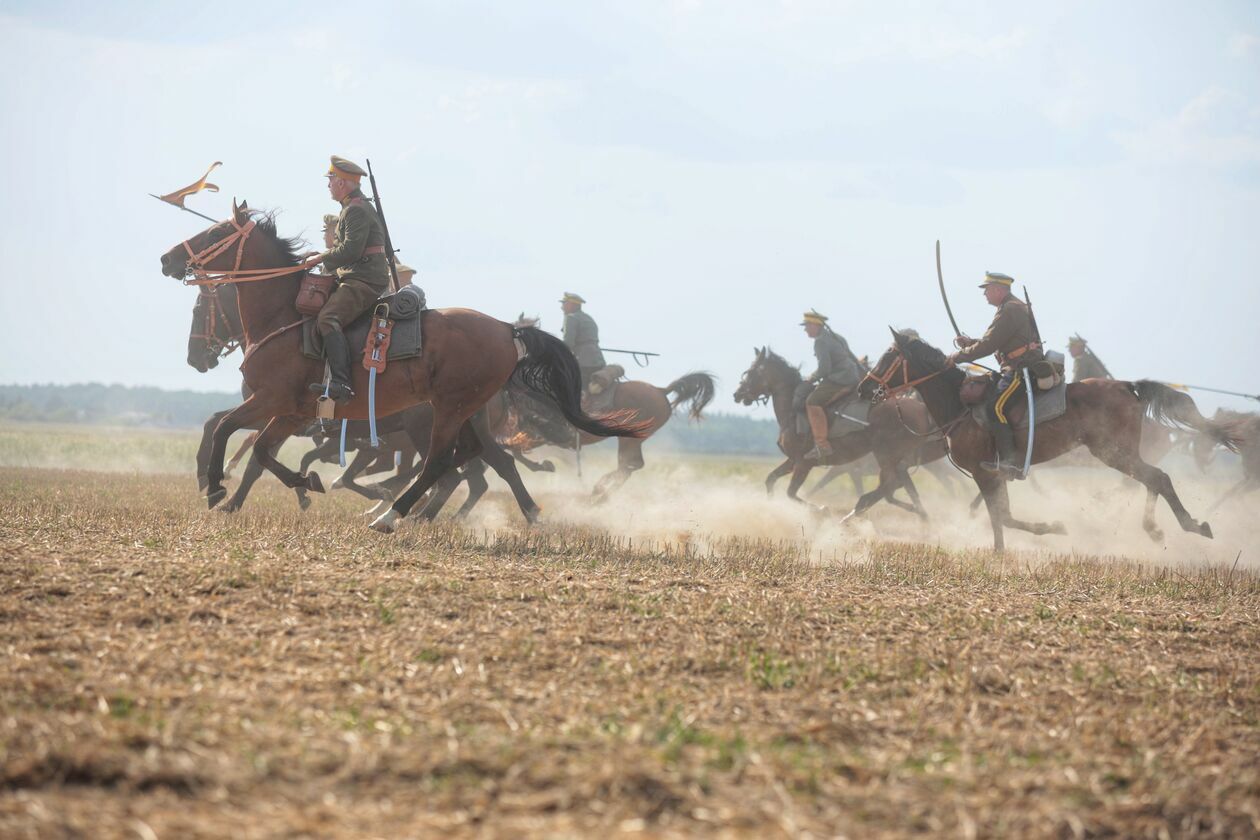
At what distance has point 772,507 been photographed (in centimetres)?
2020

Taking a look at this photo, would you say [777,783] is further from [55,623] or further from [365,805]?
[55,623]

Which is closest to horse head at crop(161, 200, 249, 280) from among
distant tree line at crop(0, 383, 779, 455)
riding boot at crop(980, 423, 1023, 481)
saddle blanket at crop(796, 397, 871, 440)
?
riding boot at crop(980, 423, 1023, 481)

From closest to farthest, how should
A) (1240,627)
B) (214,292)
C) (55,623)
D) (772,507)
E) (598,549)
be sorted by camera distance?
(55,623), (1240,627), (598,549), (214,292), (772,507)

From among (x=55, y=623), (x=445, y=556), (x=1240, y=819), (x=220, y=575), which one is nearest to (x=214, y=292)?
(x=445, y=556)

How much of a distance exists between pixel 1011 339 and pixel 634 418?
554 cm

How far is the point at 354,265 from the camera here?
39.5 ft

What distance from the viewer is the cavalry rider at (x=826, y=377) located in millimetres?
19484

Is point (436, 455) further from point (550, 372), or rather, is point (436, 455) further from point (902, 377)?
point (902, 377)

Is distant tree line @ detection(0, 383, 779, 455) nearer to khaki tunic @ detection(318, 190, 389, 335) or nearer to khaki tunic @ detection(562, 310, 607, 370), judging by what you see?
khaki tunic @ detection(562, 310, 607, 370)

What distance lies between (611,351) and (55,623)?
47.5 ft

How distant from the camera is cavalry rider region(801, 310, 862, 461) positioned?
1948 centimetres

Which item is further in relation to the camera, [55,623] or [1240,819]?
[55,623]

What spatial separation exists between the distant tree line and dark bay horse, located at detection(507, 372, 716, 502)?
86189 mm

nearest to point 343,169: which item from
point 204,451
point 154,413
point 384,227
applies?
point 384,227
